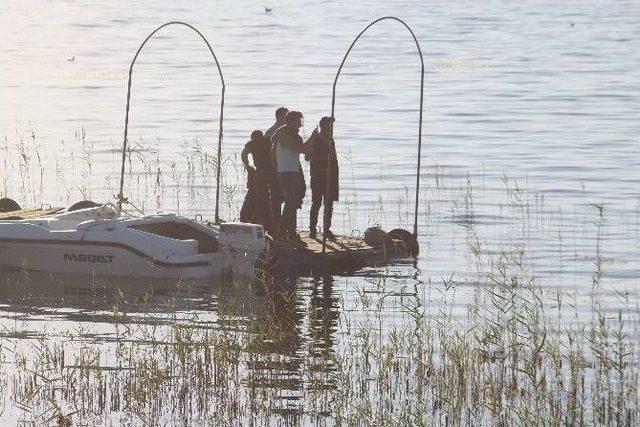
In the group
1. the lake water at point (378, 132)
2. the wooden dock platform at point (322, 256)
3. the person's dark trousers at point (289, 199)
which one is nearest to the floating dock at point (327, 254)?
the wooden dock platform at point (322, 256)

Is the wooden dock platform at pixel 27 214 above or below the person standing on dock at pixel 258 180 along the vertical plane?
below

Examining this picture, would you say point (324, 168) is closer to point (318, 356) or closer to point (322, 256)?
point (322, 256)

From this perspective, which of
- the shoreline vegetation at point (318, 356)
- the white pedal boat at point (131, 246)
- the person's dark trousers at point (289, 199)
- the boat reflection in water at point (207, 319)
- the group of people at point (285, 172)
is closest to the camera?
the shoreline vegetation at point (318, 356)

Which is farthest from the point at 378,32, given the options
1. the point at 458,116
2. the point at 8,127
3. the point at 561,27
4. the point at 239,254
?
the point at 239,254

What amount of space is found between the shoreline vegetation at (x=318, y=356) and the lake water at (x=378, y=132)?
147mm

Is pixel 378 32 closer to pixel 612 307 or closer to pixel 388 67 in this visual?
pixel 388 67

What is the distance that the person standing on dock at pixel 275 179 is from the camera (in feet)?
84.1

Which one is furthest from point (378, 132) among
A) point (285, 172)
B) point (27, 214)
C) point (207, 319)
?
point (207, 319)

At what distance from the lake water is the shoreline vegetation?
147mm

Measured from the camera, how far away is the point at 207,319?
21.5 meters

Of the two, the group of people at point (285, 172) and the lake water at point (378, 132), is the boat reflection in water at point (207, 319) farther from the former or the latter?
the group of people at point (285, 172)

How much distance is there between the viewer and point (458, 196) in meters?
35.8

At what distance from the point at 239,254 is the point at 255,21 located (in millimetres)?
86460

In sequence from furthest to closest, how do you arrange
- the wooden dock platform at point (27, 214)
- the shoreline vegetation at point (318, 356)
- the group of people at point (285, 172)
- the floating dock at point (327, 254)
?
the wooden dock platform at point (27, 214), the group of people at point (285, 172), the floating dock at point (327, 254), the shoreline vegetation at point (318, 356)
